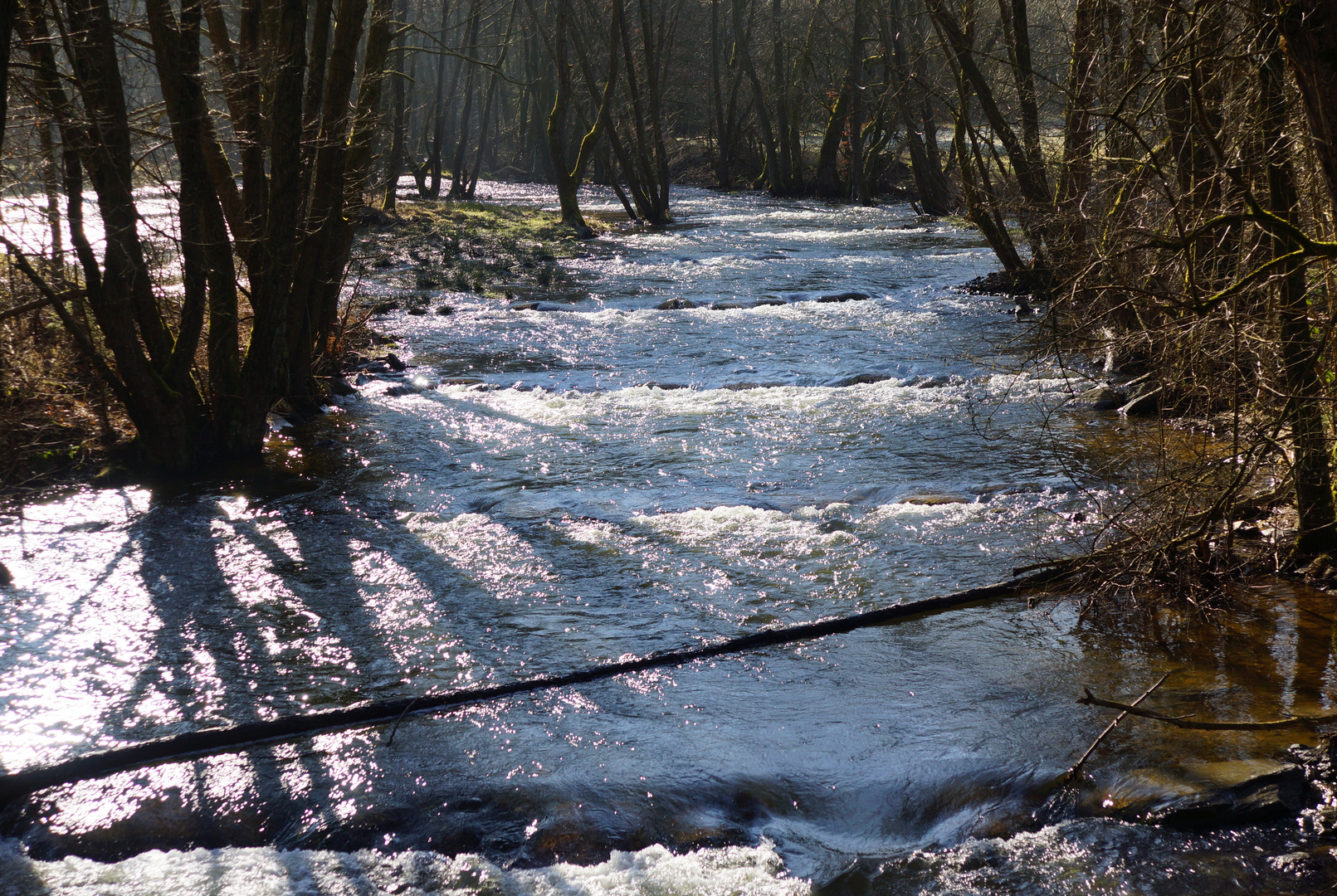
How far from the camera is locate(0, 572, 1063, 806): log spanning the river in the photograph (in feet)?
14.1

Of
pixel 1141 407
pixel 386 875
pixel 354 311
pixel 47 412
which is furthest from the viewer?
pixel 354 311

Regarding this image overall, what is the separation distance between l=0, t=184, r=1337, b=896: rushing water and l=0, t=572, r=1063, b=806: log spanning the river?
0.09m

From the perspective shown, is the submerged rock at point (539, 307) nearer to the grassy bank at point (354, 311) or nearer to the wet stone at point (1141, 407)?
the grassy bank at point (354, 311)

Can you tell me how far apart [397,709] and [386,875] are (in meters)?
1.16

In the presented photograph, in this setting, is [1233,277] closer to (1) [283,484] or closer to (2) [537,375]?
(1) [283,484]

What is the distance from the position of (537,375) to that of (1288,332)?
333 inches

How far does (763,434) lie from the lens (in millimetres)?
9344

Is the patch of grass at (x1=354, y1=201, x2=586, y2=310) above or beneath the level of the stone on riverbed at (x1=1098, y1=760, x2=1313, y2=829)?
above

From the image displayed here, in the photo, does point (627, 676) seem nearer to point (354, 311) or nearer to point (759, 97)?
point (354, 311)

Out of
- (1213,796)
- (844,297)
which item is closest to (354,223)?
(844,297)

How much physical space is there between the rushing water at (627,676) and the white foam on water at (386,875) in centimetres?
1

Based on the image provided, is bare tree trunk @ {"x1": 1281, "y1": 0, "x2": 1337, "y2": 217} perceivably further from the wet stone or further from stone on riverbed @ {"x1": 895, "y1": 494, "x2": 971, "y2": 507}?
the wet stone

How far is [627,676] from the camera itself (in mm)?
5133

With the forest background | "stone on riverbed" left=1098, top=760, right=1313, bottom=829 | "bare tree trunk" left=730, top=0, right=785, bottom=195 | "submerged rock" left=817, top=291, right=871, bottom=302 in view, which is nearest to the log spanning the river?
the forest background
